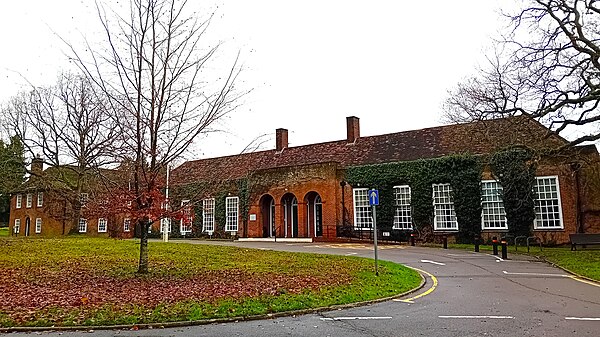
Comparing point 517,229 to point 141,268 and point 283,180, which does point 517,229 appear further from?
point 141,268

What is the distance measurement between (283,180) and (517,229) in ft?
54.4

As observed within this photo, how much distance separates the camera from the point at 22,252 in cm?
1858

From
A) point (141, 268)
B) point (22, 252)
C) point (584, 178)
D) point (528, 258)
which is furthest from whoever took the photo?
point (584, 178)

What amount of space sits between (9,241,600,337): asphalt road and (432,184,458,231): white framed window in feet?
50.8

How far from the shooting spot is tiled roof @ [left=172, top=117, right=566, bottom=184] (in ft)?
77.7

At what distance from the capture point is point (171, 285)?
1161 centimetres

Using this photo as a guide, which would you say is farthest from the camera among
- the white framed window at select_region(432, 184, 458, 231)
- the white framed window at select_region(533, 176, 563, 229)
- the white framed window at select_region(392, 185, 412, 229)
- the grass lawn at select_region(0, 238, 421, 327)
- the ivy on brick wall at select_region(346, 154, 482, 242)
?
the white framed window at select_region(392, 185, 412, 229)

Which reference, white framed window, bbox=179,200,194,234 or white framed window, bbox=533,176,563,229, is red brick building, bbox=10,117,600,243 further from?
white framed window, bbox=179,200,194,234

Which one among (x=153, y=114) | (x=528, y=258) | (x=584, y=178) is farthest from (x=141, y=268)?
(x=584, y=178)

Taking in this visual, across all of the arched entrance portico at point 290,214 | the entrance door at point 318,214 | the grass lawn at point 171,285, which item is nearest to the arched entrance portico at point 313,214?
the entrance door at point 318,214

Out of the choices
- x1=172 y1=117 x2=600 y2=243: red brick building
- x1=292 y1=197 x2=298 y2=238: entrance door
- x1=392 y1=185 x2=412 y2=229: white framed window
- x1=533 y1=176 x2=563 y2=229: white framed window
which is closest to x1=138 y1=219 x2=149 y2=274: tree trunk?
x1=172 y1=117 x2=600 y2=243: red brick building

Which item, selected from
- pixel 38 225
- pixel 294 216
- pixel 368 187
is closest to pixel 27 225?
pixel 38 225

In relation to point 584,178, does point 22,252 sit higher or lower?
lower

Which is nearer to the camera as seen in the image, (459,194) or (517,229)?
(517,229)
